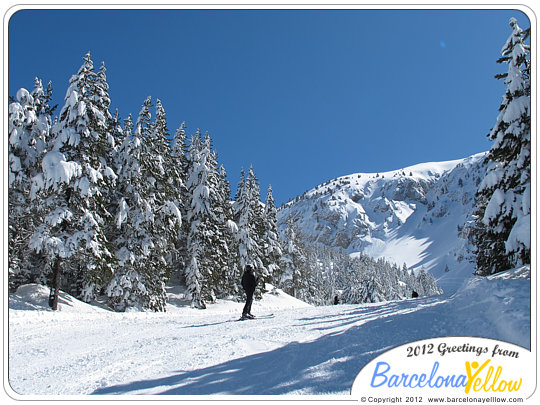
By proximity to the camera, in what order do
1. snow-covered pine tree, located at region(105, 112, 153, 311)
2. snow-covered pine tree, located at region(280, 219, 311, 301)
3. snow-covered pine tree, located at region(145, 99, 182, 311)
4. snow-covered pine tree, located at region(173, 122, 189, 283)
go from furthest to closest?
snow-covered pine tree, located at region(280, 219, 311, 301)
snow-covered pine tree, located at region(173, 122, 189, 283)
snow-covered pine tree, located at region(145, 99, 182, 311)
snow-covered pine tree, located at region(105, 112, 153, 311)

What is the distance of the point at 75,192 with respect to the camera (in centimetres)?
2047

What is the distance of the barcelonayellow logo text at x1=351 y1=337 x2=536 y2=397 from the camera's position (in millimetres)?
4449

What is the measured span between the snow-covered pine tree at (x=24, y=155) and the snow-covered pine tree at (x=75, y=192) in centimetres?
93

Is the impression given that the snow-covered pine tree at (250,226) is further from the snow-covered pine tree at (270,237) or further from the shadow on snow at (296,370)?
the shadow on snow at (296,370)

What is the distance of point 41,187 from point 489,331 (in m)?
20.4

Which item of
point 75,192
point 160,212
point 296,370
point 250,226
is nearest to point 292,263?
point 250,226

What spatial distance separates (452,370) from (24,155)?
23.2 metres

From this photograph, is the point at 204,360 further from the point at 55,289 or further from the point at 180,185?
the point at 180,185

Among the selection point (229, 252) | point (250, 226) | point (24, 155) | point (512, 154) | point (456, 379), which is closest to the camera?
point (456, 379)

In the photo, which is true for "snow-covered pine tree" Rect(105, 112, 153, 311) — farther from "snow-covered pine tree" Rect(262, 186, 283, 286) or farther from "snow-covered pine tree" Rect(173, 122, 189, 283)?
"snow-covered pine tree" Rect(262, 186, 283, 286)

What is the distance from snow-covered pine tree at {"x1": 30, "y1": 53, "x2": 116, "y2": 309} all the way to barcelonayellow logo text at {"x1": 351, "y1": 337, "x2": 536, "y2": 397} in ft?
61.9

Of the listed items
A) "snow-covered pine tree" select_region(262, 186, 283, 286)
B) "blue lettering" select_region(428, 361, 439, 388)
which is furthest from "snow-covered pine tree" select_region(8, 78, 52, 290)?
"snow-covered pine tree" select_region(262, 186, 283, 286)

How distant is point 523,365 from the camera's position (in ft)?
15.1
